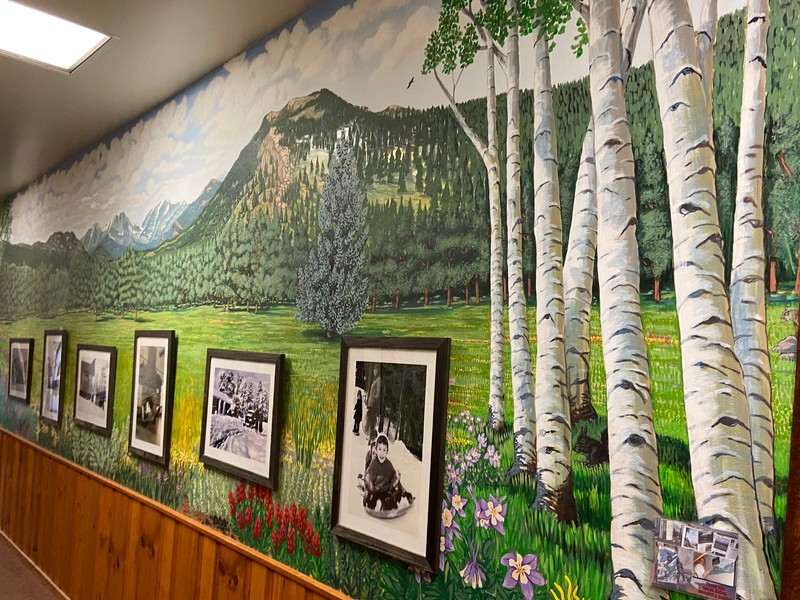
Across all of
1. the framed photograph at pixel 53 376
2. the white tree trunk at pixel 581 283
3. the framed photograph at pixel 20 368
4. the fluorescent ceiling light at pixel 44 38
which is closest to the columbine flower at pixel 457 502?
the white tree trunk at pixel 581 283

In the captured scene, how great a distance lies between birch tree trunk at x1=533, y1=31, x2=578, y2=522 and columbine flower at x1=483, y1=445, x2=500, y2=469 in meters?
0.10

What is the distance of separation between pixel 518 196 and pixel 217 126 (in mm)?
1629

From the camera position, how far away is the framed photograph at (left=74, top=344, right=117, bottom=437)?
11.1 ft

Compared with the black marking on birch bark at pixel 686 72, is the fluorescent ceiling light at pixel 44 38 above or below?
above

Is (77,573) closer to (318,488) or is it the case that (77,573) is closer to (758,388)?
(318,488)

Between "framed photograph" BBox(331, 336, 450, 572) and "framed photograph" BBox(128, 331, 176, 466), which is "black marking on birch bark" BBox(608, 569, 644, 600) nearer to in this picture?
"framed photograph" BBox(331, 336, 450, 572)

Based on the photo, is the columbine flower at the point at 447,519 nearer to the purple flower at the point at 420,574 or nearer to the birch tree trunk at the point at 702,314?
the purple flower at the point at 420,574

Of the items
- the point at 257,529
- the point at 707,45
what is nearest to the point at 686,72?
the point at 707,45

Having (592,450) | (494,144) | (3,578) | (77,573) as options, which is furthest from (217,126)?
(3,578)

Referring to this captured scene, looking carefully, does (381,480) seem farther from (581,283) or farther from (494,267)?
(581,283)

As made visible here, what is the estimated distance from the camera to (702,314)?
115cm

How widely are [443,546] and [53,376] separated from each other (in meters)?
3.42

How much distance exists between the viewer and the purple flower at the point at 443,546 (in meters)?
1.54

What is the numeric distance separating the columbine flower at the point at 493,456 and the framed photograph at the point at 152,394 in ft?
5.66
